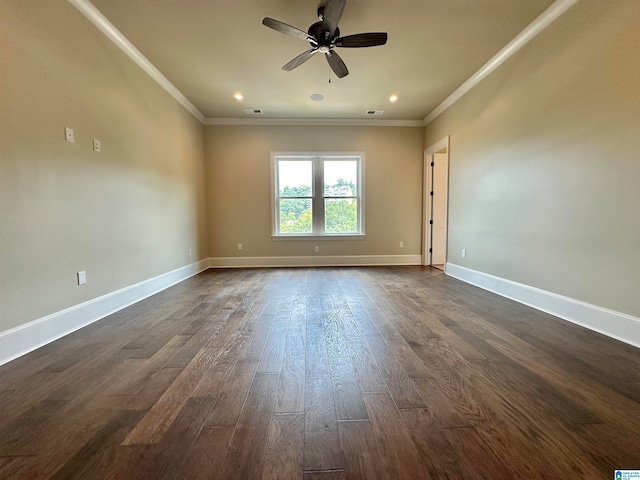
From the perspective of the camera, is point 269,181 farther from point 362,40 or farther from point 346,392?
point 346,392

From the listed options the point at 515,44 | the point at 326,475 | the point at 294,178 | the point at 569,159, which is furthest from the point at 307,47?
the point at 326,475

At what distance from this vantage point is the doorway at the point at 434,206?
5.24 meters

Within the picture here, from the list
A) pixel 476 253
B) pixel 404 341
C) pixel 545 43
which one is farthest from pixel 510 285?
pixel 545 43

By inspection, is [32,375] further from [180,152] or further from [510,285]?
[510,285]

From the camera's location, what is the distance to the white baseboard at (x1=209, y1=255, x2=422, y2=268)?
17.6 ft

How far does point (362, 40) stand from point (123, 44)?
2.58 metres

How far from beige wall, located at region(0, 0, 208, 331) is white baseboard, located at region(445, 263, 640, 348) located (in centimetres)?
439

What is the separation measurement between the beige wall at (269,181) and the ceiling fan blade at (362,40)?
278 centimetres

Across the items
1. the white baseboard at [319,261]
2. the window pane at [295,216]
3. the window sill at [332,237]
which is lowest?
the white baseboard at [319,261]

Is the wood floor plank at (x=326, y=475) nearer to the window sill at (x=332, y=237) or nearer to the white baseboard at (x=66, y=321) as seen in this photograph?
the white baseboard at (x=66, y=321)

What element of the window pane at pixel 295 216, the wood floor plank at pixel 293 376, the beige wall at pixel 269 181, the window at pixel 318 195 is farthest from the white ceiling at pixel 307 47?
the wood floor plank at pixel 293 376

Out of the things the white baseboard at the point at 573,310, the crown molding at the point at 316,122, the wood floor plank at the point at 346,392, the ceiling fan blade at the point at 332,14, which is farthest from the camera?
the crown molding at the point at 316,122

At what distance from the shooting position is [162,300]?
122 inches

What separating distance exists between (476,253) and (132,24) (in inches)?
Result: 193
